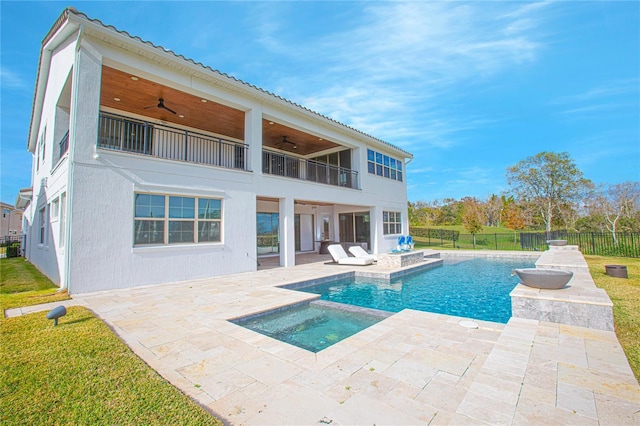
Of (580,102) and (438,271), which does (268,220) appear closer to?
(438,271)

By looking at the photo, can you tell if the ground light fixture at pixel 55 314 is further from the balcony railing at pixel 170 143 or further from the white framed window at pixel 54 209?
the white framed window at pixel 54 209

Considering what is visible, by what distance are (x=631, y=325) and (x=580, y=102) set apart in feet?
91.8

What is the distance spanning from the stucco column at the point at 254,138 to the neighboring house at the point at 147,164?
41 mm

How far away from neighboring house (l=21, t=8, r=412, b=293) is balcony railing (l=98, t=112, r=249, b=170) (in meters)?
0.05

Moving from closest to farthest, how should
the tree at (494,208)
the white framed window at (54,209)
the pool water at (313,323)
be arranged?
the pool water at (313,323) → the white framed window at (54,209) → the tree at (494,208)

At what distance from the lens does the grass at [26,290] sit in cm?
604

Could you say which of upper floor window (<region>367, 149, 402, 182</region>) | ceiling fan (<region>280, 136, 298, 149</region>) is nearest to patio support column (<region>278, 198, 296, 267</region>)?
ceiling fan (<region>280, 136, 298, 149</region>)

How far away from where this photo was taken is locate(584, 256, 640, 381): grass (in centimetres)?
338

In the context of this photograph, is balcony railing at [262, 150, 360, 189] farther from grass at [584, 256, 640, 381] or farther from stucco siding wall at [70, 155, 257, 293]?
grass at [584, 256, 640, 381]

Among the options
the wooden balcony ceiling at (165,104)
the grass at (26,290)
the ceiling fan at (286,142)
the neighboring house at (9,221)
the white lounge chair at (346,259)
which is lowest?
the grass at (26,290)

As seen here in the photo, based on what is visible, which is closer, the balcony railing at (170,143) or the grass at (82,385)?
the grass at (82,385)

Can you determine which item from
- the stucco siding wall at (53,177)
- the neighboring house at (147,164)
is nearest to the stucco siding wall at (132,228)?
the neighboring house at (147,164)

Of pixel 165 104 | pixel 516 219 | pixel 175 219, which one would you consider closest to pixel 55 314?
pixel 175 219

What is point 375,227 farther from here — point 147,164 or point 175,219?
point 147,164
